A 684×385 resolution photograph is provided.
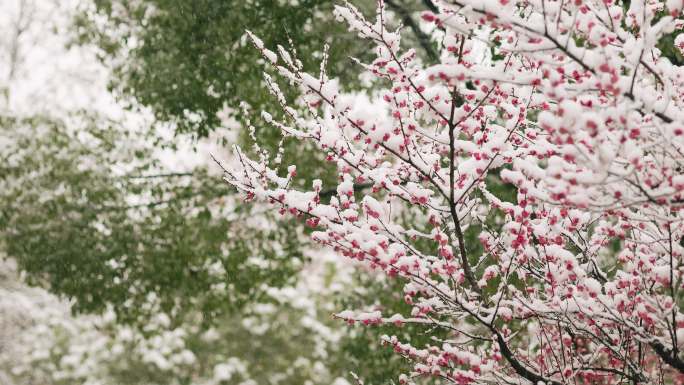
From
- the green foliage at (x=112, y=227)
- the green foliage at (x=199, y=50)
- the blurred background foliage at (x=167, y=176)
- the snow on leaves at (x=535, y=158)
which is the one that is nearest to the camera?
the snow on leaves at (x=535, y=158)

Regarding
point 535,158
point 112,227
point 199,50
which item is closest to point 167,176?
point 112,227

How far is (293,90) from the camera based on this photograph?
220 inches

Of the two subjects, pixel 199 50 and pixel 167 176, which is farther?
pixel 167 176

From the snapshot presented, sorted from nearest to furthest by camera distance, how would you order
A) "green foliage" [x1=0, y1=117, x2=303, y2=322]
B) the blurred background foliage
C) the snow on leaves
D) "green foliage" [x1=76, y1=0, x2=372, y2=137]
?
the snow on leaves → "green foliage" [x1=76, y1=0, x2=372, y2=137] → the blurred background foliage → "green foliage" [x1=0, y1=117, x2=303, y2=322]

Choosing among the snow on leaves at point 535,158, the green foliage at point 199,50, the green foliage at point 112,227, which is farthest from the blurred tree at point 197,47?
the snow on leaves at point 535,158

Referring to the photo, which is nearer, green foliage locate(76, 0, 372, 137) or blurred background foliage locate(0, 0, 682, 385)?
green foliage locate(76, 0, 372, 137)

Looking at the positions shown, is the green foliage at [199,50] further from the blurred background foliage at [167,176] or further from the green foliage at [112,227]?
the green foliage at [112,227]

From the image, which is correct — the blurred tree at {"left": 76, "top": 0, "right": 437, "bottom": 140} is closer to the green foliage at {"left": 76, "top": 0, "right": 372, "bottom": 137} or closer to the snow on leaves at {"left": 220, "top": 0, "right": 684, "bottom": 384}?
the green foliage at {"left": 76, "top": 0, "right": 372, "bottom": 137}

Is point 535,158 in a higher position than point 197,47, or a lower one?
lower

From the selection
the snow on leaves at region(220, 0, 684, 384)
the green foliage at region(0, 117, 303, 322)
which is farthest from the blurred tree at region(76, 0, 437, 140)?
the snow on leaves at region(220, 0, 684, 384)

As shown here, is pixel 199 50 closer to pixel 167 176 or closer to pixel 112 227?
pixel 167 176

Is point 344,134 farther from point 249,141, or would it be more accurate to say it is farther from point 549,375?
point 249,141

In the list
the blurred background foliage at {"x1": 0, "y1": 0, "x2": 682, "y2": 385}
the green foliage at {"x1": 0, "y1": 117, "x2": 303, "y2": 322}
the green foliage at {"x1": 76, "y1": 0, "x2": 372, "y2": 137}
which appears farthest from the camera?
the green foliage at {"x1": 0, "y1": 117, "x2": 303, "y2": 322}

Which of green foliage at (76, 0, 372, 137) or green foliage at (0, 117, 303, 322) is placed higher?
green foliage at (76, 0, 372, 137)
